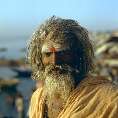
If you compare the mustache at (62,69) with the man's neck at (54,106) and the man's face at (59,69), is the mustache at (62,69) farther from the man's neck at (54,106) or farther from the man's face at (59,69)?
the man's neck at (54,106)

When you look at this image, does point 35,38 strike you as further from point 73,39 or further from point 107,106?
point 107,106

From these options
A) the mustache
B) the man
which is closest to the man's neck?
the man

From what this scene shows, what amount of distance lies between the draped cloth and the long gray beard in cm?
5

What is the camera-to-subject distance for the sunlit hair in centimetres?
312

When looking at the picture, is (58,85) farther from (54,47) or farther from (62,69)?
(54,47)

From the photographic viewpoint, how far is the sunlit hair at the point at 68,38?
312 centimetres

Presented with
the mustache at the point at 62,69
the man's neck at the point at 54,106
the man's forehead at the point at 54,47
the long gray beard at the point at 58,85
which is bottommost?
the man's neck at the point at 54,106

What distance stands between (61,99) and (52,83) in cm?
10

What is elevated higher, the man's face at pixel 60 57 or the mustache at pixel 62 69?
the man's face at pixel 60 57

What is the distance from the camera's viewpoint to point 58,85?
315 centimetres

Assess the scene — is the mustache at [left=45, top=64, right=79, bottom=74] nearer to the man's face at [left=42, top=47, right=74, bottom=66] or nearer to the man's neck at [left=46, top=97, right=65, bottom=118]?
the man's face at [left=42, top=47, right=74, bottom=66]

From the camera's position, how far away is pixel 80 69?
3.15 meters

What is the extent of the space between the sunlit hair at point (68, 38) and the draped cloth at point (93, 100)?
11cm

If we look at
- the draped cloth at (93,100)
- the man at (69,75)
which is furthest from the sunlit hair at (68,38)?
the draped cloth at (93,100)
